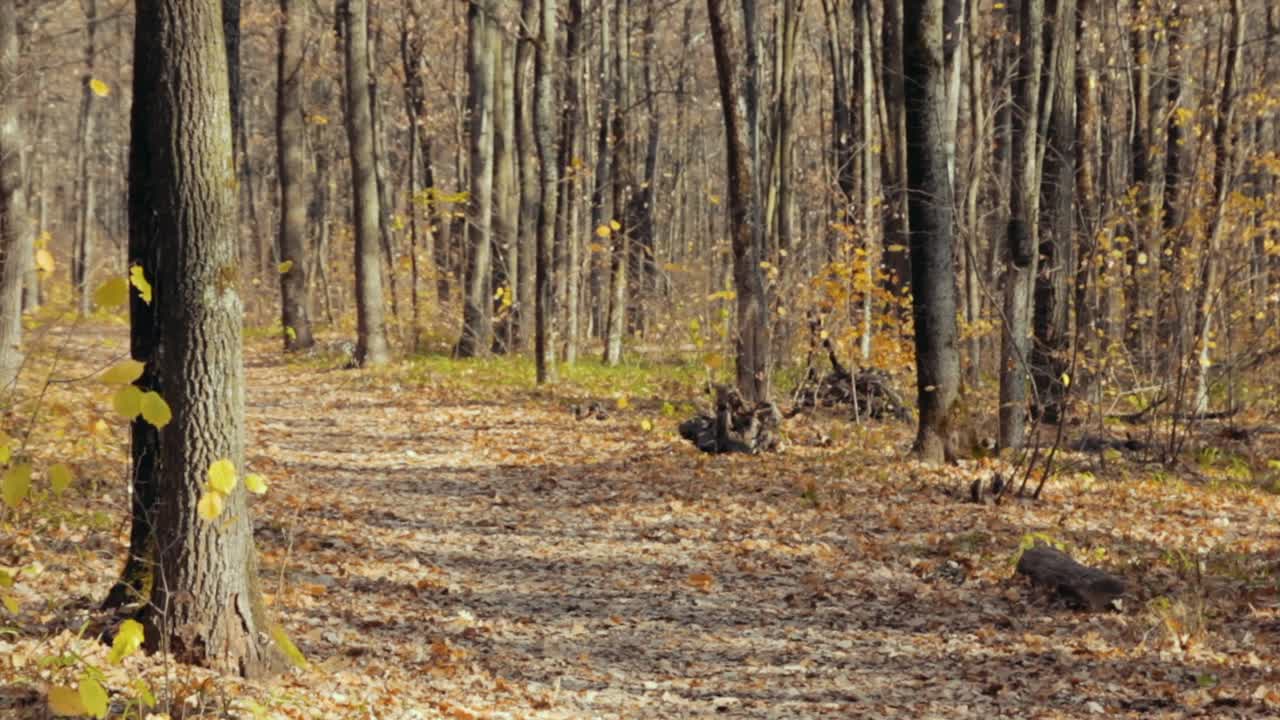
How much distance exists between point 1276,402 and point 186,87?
13162 millimetres

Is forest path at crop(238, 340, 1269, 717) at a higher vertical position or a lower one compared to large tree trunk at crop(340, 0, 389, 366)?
lower

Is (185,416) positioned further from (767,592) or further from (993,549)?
(993,549)

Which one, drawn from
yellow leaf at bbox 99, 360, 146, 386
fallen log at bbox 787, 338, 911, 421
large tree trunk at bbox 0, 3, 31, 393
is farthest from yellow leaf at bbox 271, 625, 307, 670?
fallen log at bbox 787, 338, 911, 421

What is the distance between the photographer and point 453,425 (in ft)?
44.5

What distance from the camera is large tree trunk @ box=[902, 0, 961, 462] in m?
10.1

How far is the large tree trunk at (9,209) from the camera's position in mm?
11039

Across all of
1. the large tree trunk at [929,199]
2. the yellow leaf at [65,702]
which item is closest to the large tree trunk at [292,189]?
the large tree trunk at [929,199]

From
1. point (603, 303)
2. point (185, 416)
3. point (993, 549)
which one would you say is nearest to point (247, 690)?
point (185, 416)

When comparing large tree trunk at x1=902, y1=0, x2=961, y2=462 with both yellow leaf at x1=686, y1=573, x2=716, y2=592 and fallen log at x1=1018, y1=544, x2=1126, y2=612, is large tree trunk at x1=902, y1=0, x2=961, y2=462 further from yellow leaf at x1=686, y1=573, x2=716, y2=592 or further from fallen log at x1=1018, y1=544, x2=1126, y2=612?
yellow leaf at x1=686, y1=573, x2=716, y2=592

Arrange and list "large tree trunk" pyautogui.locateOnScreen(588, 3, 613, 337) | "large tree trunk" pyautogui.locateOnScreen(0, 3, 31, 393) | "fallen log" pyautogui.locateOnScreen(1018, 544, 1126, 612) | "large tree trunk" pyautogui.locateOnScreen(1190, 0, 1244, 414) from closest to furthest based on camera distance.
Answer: "fallen log" pyautogui.locateOnScreen(1018, 544, 1126, 612) → "large tree trunk" pyautogui.locateOnScreen(1190, 0, 1244, 414) → "large tree trunk" pyautogui.locateOnScreen(0, 3, 31, 393) → "large tree trunk" pyautogui.locateOnScreen(588, 3, 613, 337)

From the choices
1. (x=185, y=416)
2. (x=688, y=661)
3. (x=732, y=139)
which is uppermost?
(x=732, y=139)

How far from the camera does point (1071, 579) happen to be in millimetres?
6910

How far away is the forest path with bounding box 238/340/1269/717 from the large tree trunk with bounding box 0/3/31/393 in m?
2.79

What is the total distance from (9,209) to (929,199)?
32.8 ft
